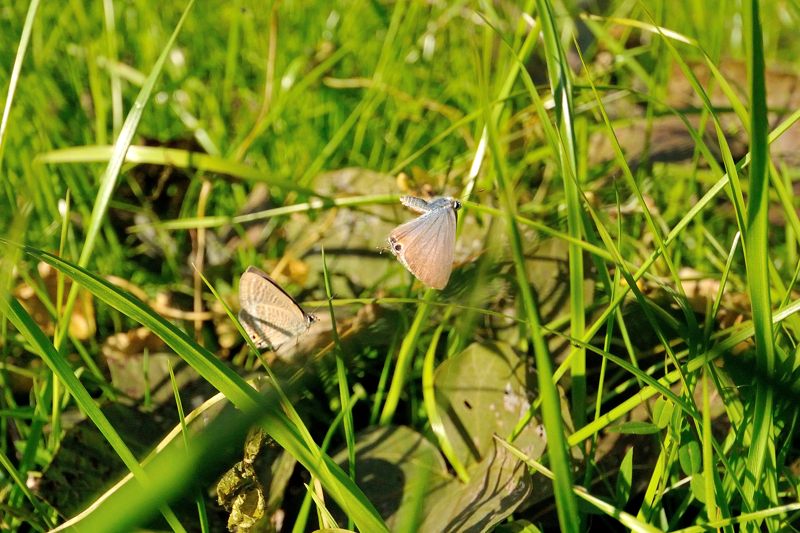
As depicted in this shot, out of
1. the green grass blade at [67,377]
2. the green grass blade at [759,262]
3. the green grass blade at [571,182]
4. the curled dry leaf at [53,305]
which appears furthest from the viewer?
the curled dry leaf at [53,305]

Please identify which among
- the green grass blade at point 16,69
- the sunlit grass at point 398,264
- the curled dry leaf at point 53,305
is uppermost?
the green grass blade at point 16,69


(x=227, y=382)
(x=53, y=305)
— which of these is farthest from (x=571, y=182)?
(x=53, y=305)

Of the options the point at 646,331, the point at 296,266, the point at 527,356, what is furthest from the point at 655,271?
the point at 296,266

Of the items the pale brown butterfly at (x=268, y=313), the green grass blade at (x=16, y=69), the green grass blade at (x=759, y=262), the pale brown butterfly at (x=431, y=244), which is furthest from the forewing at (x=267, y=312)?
the green grass blade at (x=759, y=262)

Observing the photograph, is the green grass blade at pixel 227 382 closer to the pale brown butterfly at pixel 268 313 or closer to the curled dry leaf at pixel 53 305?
the pale brown butterfly at pixel 268 313

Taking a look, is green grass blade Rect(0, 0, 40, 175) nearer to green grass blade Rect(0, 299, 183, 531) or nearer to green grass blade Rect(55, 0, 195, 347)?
green grass blade Rect(55, 0, 195, 347)

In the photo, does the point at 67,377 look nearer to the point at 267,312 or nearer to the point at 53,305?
the point at 267,312

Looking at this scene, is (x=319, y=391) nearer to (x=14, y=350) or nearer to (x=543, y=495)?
(x=543, y=495)
